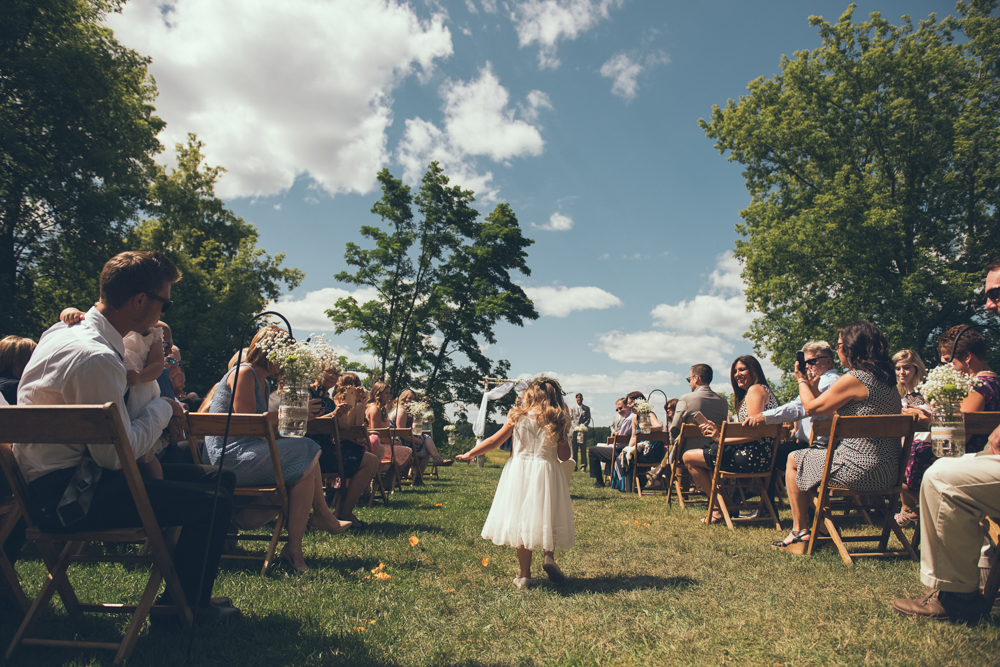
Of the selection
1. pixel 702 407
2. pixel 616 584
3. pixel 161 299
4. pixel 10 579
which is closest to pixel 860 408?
pixel 616 584

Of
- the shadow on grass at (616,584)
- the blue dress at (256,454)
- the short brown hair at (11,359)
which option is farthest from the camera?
Answer: the short brown hair at (11,359)

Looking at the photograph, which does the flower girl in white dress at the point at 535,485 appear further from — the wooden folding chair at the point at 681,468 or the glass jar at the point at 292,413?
the wooden folding chair at the point at 681,468

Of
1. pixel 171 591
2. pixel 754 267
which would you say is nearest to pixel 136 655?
pixel 171 591

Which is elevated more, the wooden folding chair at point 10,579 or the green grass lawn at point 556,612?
the wooden folding chair at point 10,579

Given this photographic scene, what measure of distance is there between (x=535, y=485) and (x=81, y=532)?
8.62 ft

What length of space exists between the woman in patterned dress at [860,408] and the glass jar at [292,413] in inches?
160

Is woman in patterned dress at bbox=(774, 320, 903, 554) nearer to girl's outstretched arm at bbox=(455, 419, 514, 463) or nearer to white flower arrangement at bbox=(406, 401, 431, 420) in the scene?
girl's outstretched arm at bbox=(455, 419, 514, 463)

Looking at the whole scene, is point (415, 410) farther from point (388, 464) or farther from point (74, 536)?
point (74, 536)

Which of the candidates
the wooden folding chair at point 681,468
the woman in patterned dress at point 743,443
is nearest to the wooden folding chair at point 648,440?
the wooden folding chair at point 681,468

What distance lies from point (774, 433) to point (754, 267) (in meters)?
16.4

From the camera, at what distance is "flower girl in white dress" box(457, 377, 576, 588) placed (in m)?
3.92

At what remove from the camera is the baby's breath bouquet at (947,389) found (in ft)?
11.4

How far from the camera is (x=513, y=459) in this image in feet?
13.9

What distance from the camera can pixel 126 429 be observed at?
2527mm
